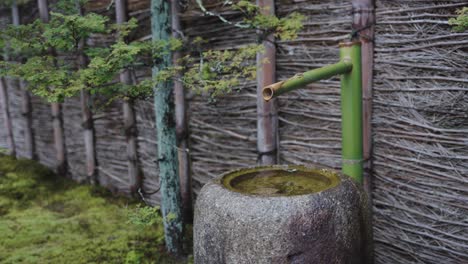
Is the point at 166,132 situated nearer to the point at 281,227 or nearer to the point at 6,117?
the point at 281,227

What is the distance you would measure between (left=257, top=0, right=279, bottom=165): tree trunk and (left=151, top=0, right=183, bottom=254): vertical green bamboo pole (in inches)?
31.0

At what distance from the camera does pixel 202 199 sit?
6.59 ft

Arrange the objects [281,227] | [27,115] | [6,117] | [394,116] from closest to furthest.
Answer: [281,227] < [394,116] < [27,115] < [6,117]

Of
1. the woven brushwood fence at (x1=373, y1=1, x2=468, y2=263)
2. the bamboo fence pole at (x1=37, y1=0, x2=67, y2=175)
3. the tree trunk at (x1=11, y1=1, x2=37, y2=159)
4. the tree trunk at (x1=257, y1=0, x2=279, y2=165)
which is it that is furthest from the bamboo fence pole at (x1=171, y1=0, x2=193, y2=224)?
the tree trunk at (x1=11, y1=1, x2=37, y2=159)

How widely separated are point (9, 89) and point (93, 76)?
5.53 m

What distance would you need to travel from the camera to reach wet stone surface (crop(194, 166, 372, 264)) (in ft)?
5.72

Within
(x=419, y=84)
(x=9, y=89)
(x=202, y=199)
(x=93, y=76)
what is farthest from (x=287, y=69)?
(x=9, y=89)

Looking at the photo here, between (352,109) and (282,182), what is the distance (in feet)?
1.94

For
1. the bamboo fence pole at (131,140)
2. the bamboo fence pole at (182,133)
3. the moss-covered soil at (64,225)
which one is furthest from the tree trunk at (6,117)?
the bamboo fence pole at (182,133)

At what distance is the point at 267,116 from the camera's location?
3.76 m

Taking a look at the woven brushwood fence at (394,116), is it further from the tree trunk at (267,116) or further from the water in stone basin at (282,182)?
the water in stone basin at (282,182)

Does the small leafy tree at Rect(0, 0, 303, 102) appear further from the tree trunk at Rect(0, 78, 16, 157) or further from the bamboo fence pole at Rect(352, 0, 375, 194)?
the tree trunk at Rect(0, 78, 16, 157)

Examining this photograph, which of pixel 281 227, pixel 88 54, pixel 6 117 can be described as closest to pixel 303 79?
pixel 281 227

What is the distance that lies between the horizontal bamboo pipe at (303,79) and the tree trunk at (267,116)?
1.34 m
